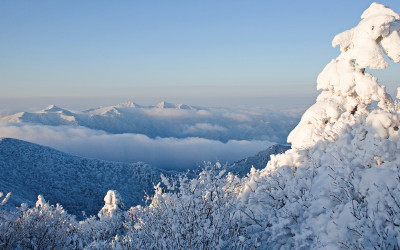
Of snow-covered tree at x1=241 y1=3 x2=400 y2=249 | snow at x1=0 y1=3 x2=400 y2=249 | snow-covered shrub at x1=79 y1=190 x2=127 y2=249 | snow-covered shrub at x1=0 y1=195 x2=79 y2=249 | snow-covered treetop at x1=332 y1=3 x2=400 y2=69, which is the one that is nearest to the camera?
snow-covered tree at x1=241 y1=3 x2=400 y2=249

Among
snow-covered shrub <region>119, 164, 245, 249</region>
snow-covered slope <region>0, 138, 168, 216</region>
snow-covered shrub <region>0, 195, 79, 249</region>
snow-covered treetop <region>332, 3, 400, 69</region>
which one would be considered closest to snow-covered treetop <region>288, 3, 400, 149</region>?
snow-covered treetop <region>332, 3, 400, 69</region>

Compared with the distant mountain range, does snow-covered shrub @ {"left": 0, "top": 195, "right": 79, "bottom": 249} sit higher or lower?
higher

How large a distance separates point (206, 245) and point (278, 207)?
3.88 m

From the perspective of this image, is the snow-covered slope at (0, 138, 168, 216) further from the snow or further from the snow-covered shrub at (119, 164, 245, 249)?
the snow-covered shrub at (119, 164, 245, 249)

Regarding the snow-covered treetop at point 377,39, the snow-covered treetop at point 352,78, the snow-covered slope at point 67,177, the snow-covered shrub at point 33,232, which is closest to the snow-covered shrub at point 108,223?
the snow-covered shrub at point 33,232

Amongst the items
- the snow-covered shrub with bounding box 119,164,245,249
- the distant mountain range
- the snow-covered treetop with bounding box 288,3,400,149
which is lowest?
the distant mountain range

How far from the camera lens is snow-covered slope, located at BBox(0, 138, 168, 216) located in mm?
98375

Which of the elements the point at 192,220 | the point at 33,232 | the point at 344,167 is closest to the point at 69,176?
the point at 33,232

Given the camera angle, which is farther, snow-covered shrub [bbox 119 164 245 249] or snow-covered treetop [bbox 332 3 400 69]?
snow-covered treetop [bbox 332 3 400 69]

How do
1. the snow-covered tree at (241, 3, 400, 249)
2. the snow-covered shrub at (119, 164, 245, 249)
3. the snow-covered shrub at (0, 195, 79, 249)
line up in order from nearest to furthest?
1. the snow-covered tree at (241, 3, 400, 249)
2. the snow-covered shrub at (119, 164, 245, 249)
3. the snow-covered shrub at (0, 195, 79, 249)

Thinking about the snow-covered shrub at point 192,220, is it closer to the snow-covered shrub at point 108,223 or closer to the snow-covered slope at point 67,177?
the snow-covered shrub at point 108,223

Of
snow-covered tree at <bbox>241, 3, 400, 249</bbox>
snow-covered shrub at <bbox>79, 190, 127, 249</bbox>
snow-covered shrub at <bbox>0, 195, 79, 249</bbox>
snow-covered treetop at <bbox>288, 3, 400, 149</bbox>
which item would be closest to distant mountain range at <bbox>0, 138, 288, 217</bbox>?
snow-covered shrub at <bbox>79, 190, 127, 249</bbox>

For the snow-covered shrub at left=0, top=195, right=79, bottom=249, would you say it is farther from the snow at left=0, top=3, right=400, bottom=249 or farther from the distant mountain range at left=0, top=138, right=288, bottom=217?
the distant mountain range at left=0, top=138, right=288, bottom=217

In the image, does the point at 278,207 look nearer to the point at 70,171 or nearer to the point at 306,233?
the point at 306,233
